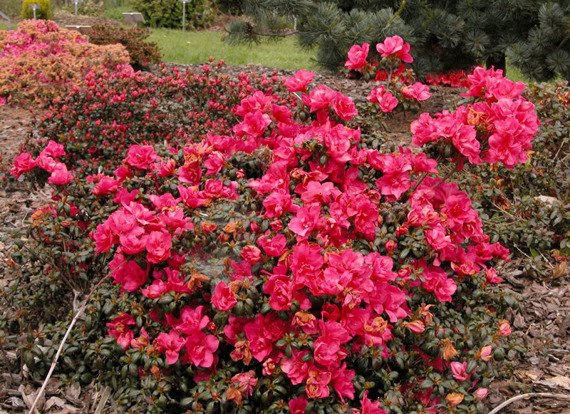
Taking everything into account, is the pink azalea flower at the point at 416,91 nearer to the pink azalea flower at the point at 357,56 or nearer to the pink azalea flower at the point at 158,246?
the pink azalea flower at the point at 357,56

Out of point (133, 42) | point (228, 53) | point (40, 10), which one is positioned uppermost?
point (133, 42)

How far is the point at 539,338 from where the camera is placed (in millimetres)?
2664

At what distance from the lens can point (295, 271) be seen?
2.06 meters

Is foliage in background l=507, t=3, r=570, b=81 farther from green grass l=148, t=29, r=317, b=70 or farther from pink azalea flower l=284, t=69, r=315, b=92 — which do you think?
green grass l=148, t=29, r=317, b=70

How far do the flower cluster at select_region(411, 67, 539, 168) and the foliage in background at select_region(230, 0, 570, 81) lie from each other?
106 inches

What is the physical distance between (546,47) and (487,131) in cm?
340

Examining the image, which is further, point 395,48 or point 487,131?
point 395,48

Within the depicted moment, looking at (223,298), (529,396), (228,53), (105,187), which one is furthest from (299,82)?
(228,53)

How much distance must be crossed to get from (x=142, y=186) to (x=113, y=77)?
2.34 meters

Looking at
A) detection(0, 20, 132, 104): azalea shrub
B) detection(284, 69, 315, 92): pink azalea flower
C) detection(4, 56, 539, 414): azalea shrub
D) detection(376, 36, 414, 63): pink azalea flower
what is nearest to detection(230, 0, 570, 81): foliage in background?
detection(0, 20, 132, 104): azalea shrub

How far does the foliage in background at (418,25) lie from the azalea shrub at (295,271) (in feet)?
8.35

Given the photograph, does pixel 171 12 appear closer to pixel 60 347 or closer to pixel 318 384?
pixel 60 347

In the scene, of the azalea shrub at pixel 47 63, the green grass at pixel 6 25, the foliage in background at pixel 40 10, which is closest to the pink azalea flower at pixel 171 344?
the azalea shrub at pixel 47 63

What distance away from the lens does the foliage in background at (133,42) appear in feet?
24.6
